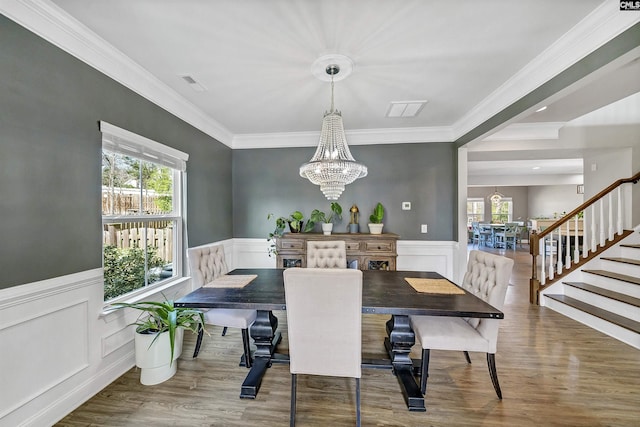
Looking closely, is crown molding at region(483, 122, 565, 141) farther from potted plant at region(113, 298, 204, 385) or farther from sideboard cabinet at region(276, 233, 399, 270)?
potted plant at region(113, 298, 204, 385)

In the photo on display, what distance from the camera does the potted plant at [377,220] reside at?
392 cm

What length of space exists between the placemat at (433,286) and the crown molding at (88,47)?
121 inches

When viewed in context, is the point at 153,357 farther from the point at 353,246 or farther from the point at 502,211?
the point at 502,211

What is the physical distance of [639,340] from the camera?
2461 millimetres

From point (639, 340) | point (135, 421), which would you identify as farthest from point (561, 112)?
point (135, 421)

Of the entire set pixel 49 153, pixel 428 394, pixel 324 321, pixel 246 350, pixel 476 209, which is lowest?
pixel 428 394

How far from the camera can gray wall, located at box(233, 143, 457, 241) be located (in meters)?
4.08

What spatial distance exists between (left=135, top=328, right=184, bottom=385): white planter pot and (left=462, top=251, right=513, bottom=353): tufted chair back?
2420 millimetres

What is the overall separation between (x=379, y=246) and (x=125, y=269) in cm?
298

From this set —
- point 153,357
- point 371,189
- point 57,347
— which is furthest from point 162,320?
point 371,189

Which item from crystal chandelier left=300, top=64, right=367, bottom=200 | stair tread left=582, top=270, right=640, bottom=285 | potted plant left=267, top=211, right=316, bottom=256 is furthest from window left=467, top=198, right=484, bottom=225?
crystal chandelier left=300, top=64, right=367, bottom=200

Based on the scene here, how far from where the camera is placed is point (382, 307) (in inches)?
68.1

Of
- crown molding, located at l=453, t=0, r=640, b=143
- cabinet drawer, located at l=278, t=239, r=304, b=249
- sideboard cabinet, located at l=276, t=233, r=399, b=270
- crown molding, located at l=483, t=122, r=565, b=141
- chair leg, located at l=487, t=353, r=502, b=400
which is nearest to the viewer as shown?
crown molding, located at l=453, t=0, r=640, b=143

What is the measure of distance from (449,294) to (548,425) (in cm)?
91
